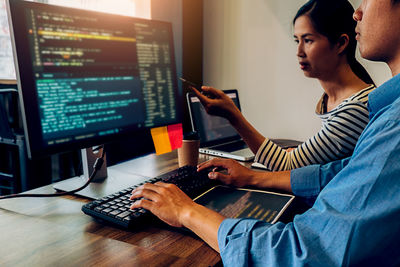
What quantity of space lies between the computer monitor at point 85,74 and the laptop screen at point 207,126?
379mm

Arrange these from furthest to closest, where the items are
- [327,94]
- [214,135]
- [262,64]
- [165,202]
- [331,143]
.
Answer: [262,64]
[214,135]
[327,94]
[331,143]
[165,202]

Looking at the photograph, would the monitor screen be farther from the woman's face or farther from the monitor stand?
the woman's face

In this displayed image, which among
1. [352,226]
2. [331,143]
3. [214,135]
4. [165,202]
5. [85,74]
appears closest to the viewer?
[352,226]

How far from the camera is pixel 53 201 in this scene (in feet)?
2.78

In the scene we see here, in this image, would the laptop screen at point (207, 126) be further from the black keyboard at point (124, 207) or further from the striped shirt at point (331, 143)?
the black keyboard at point (124, 207)

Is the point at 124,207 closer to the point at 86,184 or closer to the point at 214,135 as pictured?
the point at 86,184

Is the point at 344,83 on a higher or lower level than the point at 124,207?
higher

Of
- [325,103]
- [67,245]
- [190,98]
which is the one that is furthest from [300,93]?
[67,245]

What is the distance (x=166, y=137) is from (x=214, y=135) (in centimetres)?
47

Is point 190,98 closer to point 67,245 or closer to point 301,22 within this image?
point 301,22

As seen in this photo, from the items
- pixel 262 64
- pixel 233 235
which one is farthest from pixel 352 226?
pixel 262 64

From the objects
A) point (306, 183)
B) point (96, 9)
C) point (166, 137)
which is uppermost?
point (96, 9)

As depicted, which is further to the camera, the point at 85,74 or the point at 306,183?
the point at 306,183

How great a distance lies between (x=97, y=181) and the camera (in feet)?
3.26
